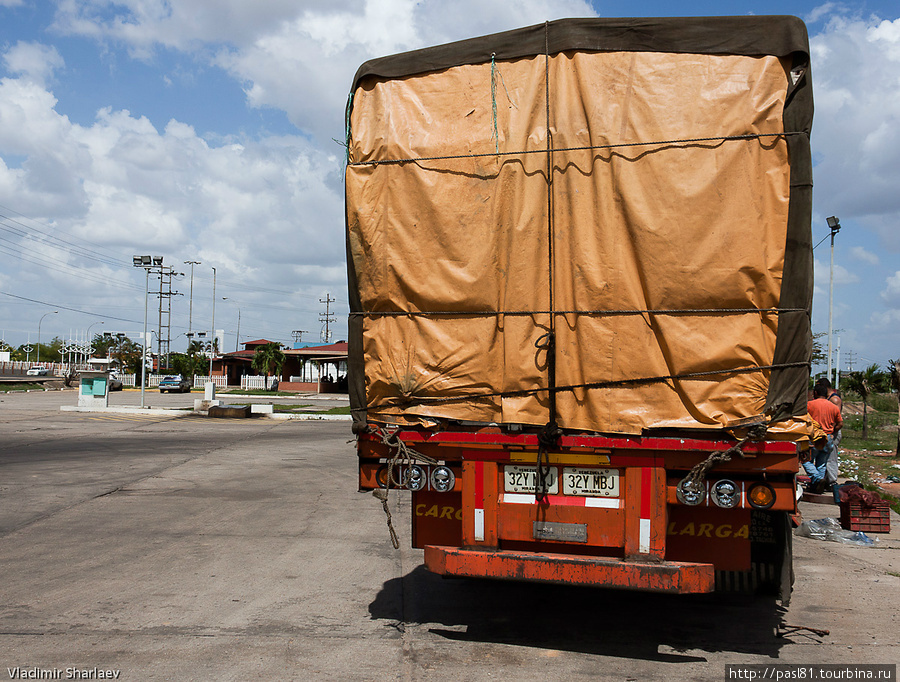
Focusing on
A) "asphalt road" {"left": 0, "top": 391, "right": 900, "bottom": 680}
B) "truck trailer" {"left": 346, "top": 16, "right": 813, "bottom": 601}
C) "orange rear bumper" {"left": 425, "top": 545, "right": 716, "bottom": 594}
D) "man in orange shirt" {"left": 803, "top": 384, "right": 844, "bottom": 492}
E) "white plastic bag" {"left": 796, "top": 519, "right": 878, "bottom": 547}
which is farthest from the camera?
"man in orange shirt" {"left": 803, "top": 384, "right": 844, "bottom": 492}

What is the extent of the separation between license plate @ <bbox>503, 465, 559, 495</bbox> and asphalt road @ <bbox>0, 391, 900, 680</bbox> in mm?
1049

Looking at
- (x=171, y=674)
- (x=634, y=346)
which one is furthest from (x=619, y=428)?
(x=171, y=674)

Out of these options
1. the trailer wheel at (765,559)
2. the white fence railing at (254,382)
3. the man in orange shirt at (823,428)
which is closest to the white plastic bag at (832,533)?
→ the man in orange shirt at (823,428)

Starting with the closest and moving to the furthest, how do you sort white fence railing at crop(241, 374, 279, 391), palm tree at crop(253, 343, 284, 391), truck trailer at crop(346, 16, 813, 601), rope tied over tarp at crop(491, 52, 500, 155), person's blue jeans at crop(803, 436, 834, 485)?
truck trailer at crop(346, 16, 813, 601) → rope tied over tarp at crop(491, 52, 500, 155) → person's blue jeans at crop(803, 436, 834, 485) → palm tree at crop(253, 343, 284, 391) → white fence railing at crop(241, 374, 279, 391)

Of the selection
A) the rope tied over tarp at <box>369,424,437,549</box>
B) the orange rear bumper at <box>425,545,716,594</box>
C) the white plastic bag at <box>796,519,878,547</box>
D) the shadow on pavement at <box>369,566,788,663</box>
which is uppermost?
the rope tied over tarp at <box>369,424,437,549</box>

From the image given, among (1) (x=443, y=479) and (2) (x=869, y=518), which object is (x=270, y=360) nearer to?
(2) (x=869, y=518)

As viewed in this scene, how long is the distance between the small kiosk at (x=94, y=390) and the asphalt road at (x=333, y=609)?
74.8 ft

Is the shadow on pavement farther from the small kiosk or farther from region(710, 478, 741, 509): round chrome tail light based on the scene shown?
the small kiosk

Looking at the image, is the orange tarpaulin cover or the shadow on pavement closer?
the orange tarpaulin cover

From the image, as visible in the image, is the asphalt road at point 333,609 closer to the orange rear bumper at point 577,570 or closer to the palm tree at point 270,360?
the orange rear bumper at point 577,570

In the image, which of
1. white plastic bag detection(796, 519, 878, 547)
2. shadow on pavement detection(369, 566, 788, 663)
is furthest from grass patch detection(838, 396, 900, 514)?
shadow on pavement detection(369, 566, 788, 663)

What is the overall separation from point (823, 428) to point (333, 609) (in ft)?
26.1

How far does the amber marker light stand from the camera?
4414 millimetres

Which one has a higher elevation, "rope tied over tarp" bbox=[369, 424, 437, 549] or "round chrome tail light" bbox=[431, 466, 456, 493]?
"rope tied over tarp" bbox=[369, 424, 437, 549]
